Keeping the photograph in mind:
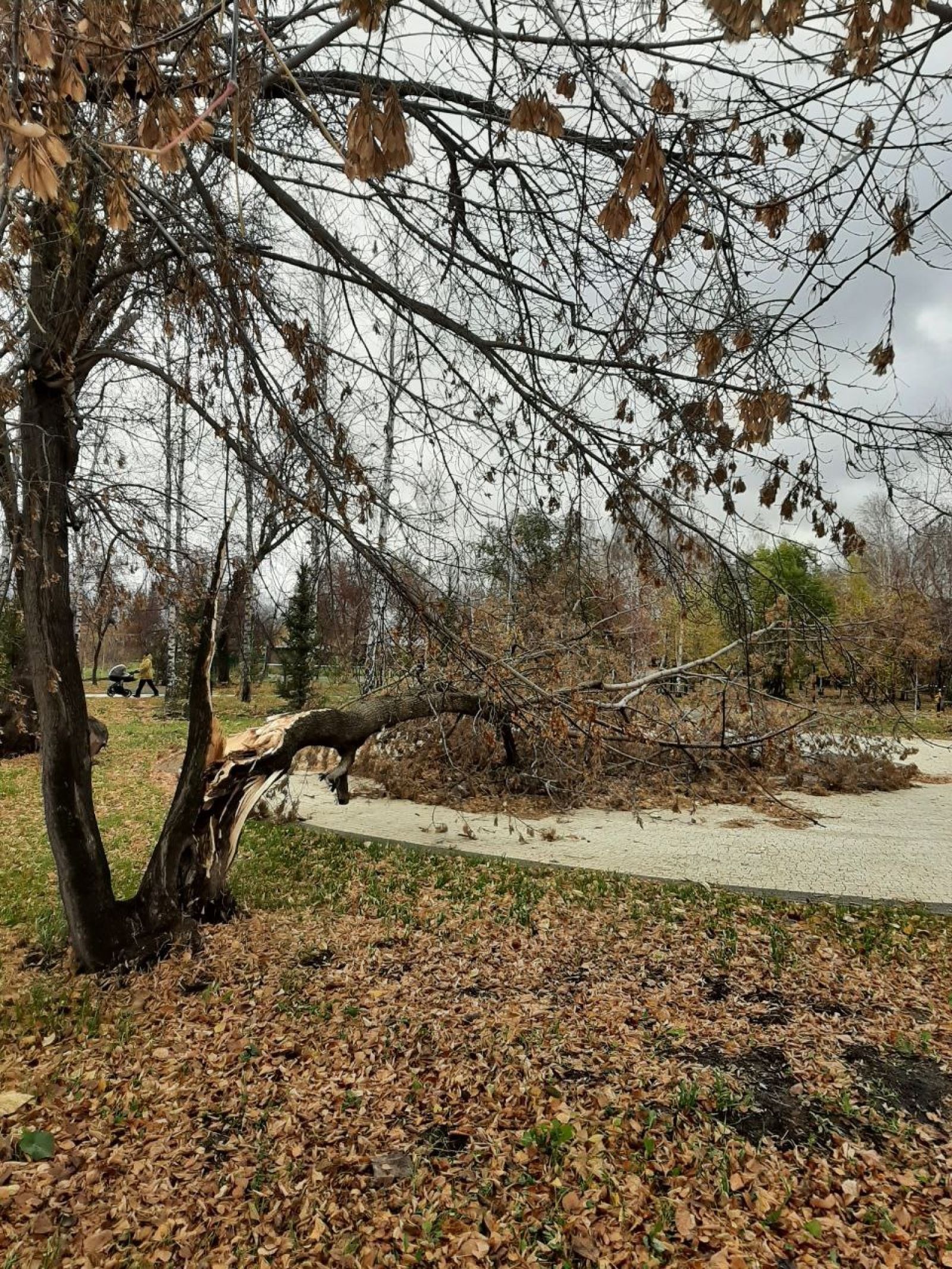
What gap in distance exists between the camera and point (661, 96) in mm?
1895

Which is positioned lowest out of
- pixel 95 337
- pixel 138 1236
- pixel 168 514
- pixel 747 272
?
pixel 138 1236

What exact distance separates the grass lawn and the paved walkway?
860 millimetres

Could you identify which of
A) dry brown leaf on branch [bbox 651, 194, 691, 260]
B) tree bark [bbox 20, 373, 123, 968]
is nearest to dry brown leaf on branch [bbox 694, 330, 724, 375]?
dry brown leaf on branch [bbox 651, 194, 691, 260]

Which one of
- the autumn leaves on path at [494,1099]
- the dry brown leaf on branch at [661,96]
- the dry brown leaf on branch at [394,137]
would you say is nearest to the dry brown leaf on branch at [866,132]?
the dry brown leaf on branch at [661,96]

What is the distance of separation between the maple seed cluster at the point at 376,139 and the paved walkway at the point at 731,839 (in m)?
5.42

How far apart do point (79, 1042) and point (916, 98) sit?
5.00m

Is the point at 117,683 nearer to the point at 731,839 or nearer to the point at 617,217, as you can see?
the point at 731,839

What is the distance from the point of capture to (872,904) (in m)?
5.51

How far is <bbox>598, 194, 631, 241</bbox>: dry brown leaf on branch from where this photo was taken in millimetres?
1552

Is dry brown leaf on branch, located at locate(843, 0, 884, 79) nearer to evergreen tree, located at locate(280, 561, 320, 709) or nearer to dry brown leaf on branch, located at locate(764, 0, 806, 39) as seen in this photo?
dry brown leaf on branch, located at locate(764, 0, 806, 39)

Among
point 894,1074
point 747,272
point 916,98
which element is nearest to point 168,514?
point 747,272

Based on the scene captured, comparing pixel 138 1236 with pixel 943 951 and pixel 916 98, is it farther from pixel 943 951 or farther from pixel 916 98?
pixel 943 951

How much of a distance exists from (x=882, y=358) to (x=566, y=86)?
4.19ft

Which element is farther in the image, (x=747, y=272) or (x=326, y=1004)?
(x=326, y=1004)
